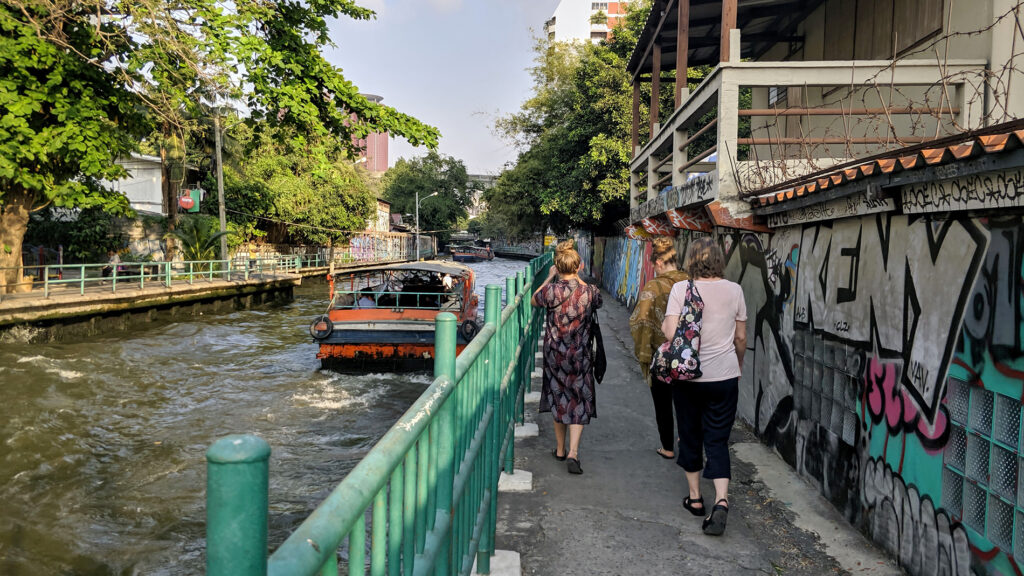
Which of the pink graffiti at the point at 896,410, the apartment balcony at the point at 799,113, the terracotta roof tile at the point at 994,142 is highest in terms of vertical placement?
the apartment balcony at the point at 799,113

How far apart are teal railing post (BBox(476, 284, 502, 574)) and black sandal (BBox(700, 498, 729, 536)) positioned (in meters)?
1.31

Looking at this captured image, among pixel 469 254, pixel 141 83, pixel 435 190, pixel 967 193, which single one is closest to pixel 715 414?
pixel 967 193

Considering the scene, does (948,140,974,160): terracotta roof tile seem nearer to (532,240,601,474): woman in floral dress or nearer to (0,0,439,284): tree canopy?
(532,240,601,474): woman in floral dress

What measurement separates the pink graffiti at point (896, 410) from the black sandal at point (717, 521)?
987 millimetres

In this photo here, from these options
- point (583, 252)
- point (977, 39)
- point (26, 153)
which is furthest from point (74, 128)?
point (583, 252)

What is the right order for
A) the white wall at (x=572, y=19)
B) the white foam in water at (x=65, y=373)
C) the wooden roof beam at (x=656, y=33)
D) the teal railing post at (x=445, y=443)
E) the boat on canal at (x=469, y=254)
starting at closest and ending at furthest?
1. the teal railing post at (x=445, y=443)
2. the wooden roof beam at (x=656, y=33)
3. the white foam in water at (x=65, y=373)
4. the boat on canal at (x=469, y=254)
5. the white wall at (x=572, y=19)

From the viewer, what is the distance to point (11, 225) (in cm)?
1688

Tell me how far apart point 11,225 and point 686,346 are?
61.8 ft

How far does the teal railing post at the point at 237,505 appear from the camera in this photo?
2.67 ft

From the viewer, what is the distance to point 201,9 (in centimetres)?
1144

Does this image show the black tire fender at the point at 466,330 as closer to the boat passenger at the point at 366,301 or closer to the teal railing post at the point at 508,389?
the boat passenger at the point at 366,301

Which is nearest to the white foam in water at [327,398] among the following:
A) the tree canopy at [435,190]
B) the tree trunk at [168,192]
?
the tree trunk at [168,192]

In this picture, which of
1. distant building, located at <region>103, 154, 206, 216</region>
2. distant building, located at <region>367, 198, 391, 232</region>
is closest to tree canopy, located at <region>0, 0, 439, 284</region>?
distant building, located at <region>103, 154, 206, 216</region>

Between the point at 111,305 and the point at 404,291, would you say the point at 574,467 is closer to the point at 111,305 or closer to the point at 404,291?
the point at 404,291
